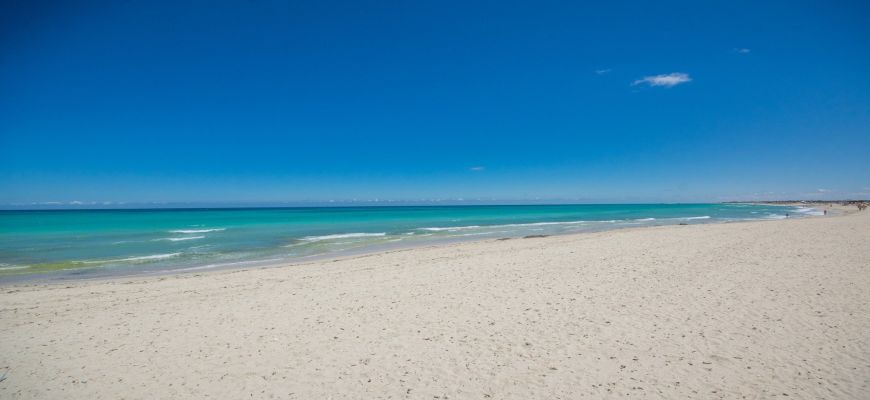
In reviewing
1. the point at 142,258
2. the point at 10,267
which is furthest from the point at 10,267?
the point at 142,258

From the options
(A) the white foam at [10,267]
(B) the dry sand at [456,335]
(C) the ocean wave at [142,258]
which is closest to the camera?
(B) the dry sand at [456,335]

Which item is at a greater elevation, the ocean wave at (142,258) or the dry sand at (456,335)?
the ocean wave at (142,258)

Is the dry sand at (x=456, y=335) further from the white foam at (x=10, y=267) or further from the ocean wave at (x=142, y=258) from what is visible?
the ocean wave at (x=142, y=258)

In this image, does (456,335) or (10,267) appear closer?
(456,335)

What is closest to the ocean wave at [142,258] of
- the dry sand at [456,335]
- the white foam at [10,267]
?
the white foam at [10,267]

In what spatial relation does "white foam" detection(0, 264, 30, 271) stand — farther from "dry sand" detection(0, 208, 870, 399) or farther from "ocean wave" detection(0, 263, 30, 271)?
"dry sand" detection(0, 208, 870, 399)

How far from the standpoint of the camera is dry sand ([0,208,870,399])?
4859 mm

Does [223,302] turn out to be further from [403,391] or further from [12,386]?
[403,391]

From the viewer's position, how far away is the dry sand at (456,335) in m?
4.86

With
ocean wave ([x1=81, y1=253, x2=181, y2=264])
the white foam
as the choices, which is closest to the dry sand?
the white foam

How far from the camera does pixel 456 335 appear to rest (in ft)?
21.3

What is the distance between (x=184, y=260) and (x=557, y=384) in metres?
18.0

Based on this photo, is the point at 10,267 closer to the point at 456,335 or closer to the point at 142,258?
the point at 142,258

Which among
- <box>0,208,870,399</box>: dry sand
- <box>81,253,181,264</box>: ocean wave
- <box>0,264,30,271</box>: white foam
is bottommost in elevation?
<box>0,208,870,399</box>: dry sand
